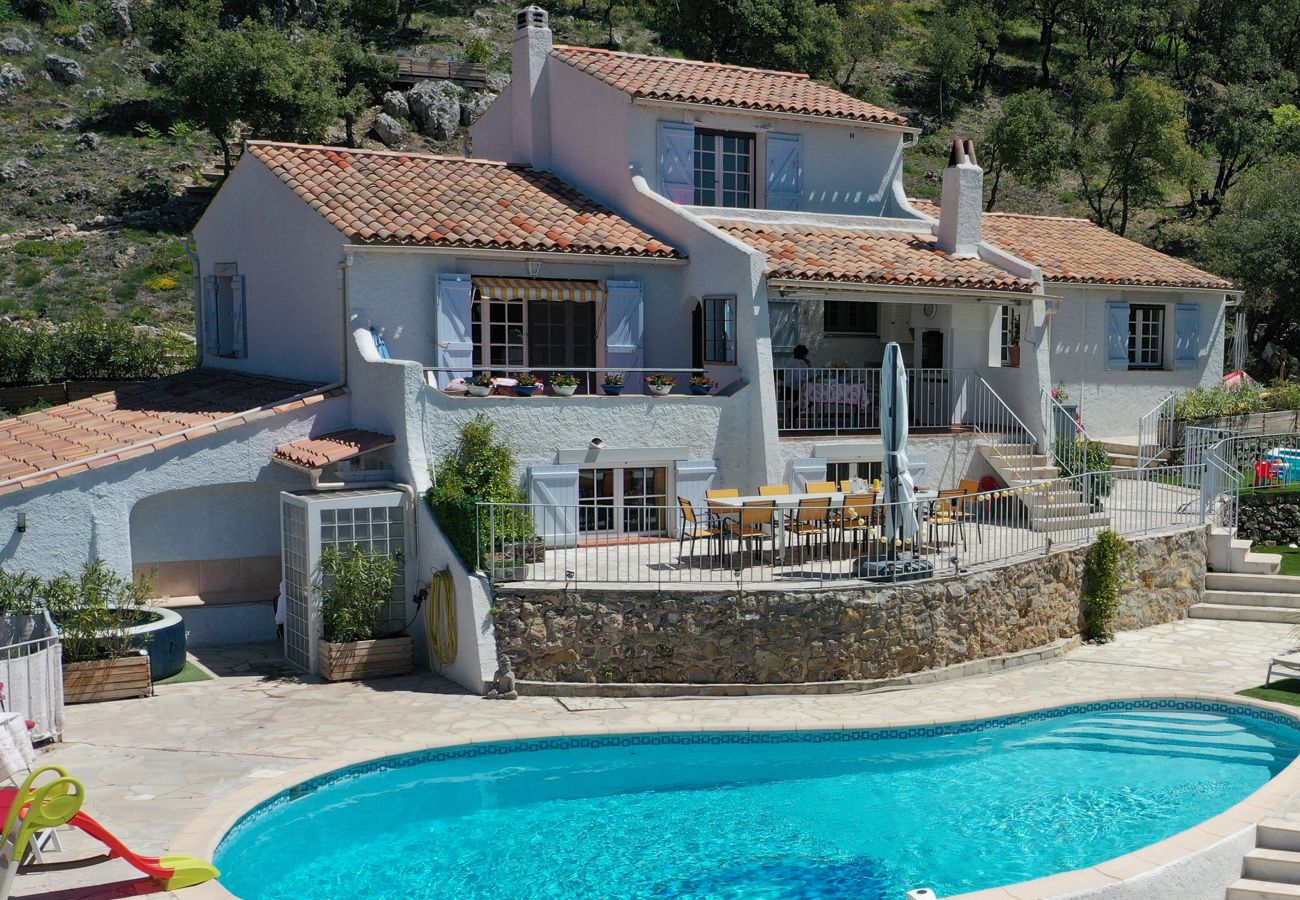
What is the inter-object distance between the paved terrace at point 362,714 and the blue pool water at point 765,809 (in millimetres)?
485

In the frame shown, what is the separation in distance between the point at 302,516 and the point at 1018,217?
73.0 ft

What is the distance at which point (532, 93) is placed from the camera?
27.5 metres

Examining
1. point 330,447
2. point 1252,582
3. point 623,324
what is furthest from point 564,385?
point 1252,582

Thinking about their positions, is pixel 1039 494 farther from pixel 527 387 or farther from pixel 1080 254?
pixel 1080 254

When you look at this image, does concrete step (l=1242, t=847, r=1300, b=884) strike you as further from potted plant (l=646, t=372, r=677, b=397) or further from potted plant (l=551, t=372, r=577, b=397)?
potted plant (l=551, t=372, r=577, b=397)

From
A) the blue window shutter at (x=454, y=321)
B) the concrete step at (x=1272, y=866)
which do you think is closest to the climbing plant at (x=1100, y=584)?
the concrete step at (x=1272, y=866)

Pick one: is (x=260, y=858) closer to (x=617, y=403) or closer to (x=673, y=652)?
(x=673, y=652)

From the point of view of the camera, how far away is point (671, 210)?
24.0 m

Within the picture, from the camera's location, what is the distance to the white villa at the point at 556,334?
1947cm

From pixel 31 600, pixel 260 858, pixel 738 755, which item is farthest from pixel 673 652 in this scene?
pixel 31 600

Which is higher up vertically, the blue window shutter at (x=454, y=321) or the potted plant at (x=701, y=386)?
the blue window shutter at (x=454, y=321)

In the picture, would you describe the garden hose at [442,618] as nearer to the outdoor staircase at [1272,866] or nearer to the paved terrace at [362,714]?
the paved terrace at [362,714]

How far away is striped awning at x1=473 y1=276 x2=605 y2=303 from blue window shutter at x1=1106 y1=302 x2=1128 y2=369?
45.7 feet

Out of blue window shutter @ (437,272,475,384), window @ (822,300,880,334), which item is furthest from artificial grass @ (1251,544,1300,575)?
blue window shutter @ (437,272,475,384)
